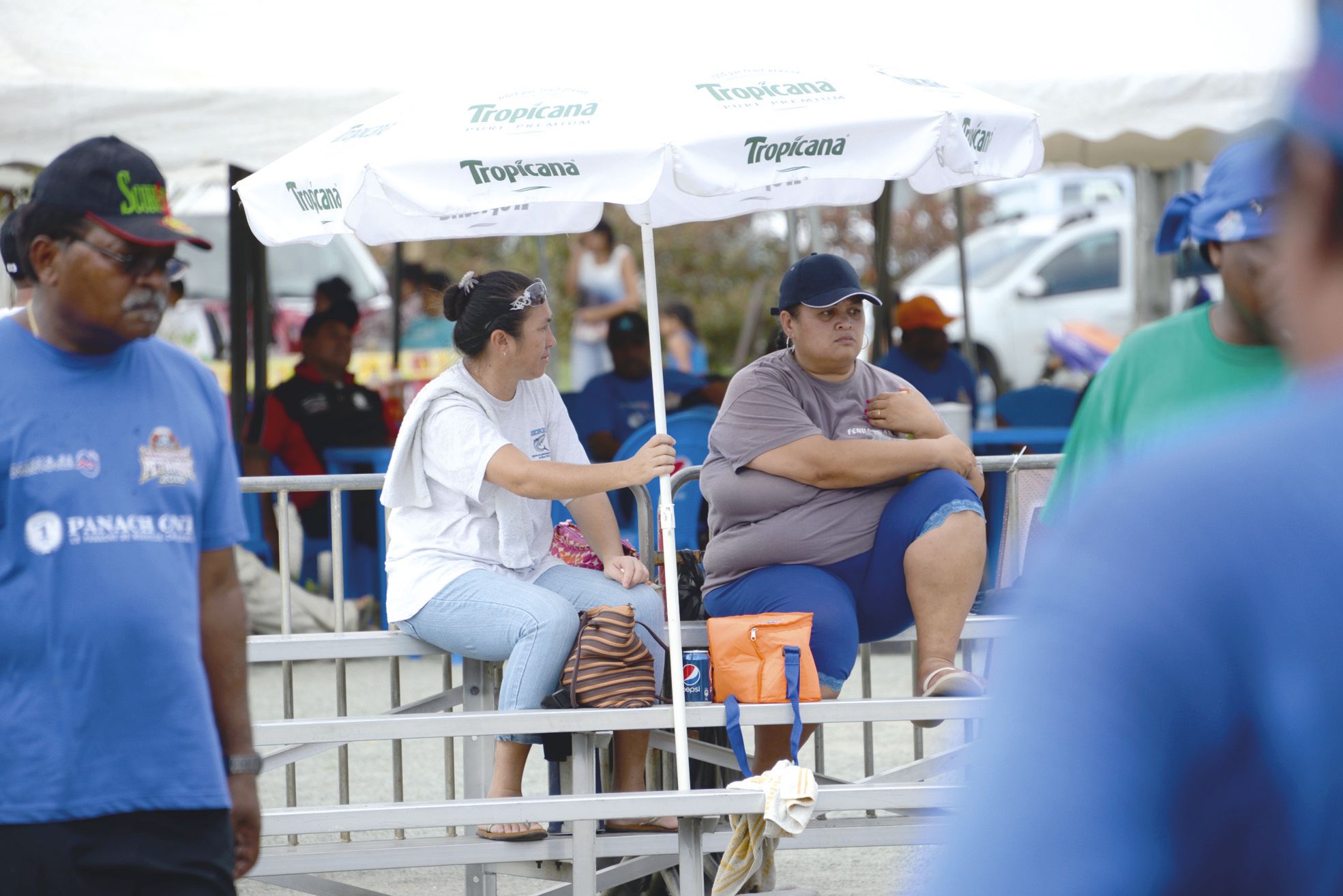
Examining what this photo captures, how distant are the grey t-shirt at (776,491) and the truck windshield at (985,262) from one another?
47.0 feet

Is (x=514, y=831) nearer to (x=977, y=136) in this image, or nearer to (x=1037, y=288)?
(x=977, y=136)

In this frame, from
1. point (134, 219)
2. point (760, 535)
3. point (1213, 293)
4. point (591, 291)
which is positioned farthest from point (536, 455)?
point (1213, 293)

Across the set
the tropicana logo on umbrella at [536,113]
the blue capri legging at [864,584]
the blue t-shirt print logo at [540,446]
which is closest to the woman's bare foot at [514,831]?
the blue capri legging at [864,584]

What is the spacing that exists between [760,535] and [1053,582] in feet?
13.3

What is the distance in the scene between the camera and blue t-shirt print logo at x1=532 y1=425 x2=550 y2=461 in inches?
198

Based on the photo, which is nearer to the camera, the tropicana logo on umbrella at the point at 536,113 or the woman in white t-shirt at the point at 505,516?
the tropicana logo on umbrella at the point at 536,113

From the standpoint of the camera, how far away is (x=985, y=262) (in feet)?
66.1

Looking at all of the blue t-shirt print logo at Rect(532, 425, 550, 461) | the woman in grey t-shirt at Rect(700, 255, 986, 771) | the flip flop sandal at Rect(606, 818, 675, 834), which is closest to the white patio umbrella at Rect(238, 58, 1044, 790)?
the flip flop sandal at Rect(606, 818, 675, 834)

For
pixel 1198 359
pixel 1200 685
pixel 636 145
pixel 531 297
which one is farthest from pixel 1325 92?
pixel 531 297

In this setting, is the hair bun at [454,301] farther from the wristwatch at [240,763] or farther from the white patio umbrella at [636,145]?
the wristwatch at [240,763]

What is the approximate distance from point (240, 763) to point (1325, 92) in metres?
2.37

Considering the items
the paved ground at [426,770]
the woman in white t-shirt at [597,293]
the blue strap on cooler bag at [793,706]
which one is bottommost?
the paved ground at [426,770]

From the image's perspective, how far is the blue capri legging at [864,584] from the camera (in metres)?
4.73

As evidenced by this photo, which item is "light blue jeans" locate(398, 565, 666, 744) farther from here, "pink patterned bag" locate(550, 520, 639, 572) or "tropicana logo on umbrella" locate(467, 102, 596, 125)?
"tropicana logo on umbrella" locate(467, 102, 596, 125)
